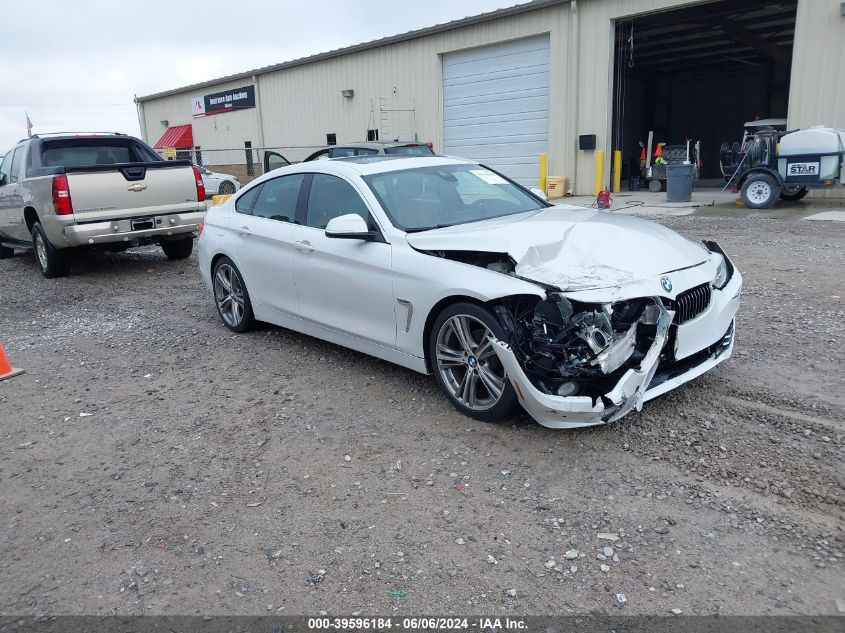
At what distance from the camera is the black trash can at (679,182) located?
1593 centimetres

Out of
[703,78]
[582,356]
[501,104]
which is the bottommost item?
[582,356]

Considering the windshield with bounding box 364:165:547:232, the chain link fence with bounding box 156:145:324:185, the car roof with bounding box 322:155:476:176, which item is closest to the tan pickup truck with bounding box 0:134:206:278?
the car roof with bounding box 322:155:476:176

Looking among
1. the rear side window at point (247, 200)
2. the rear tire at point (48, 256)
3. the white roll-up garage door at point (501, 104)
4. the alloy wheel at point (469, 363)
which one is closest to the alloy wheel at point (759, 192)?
the white roll-up garage door at point (501, 104)

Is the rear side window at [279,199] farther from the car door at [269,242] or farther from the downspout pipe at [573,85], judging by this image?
the downspout pipe at [573,85]

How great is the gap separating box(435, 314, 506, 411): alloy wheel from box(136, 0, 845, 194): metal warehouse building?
46.3 ft

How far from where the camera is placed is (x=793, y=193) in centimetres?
1465

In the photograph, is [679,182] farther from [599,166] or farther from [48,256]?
[48,256]

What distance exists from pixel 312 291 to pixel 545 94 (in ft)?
52.8

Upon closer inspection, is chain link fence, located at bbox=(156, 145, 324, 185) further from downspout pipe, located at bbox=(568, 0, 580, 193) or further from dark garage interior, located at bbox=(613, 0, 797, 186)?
dark garage interior, located at bbox=(613, 0, 797, 186)

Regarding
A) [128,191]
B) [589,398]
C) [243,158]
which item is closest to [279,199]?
[589,398]

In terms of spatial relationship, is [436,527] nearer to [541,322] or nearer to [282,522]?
[282,522]

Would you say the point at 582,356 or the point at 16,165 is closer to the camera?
the point at 582,356

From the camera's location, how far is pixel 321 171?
18.3 feet

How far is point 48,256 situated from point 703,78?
28936 mm
